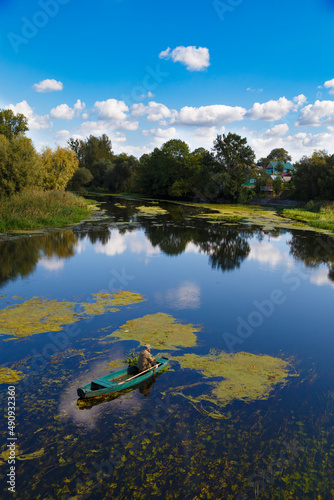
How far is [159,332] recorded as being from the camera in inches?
477

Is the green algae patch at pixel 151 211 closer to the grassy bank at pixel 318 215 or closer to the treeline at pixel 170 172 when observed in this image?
the treeline at pixel 170 172

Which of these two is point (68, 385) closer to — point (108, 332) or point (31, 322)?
point (108, 332)

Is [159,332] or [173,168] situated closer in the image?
[159,332]

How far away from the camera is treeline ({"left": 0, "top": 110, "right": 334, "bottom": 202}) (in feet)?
111

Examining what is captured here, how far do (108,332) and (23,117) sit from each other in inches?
2596

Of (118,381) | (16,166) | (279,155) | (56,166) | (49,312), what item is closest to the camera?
(118,381)

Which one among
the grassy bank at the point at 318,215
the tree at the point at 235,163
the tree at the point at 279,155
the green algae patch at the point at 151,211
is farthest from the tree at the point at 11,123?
the tree at the point at 279,155

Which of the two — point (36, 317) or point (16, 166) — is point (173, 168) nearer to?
point (16, 166)

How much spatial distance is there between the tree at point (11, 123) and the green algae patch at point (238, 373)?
63.9 m

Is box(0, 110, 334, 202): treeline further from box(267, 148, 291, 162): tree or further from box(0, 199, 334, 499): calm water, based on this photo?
box(267, 148, 291, 162): tree

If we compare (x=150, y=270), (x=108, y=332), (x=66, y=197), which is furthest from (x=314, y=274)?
(x=66, y=197)

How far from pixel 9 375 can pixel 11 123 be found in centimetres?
6703

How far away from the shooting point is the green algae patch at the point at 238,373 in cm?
887

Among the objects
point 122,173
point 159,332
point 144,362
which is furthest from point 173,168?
point 144,362
